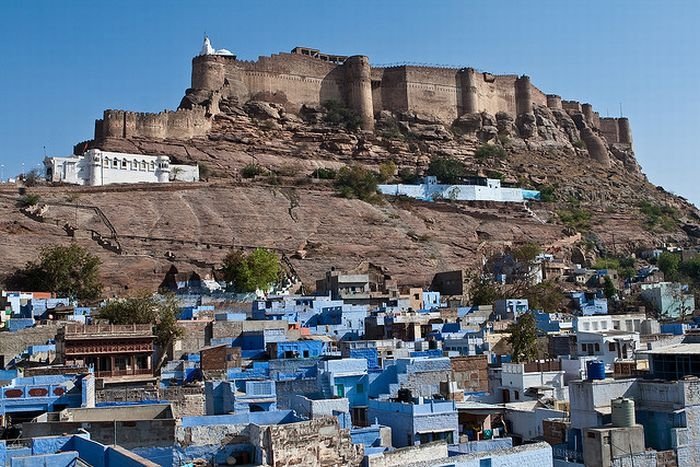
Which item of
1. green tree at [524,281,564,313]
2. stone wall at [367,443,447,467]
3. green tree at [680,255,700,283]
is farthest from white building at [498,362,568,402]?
green tree at [680,255,700,283]

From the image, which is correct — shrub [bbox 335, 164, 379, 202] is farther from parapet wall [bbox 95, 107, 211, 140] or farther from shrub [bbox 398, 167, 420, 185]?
parapet wall [bbox 95, 107, 211, 140]

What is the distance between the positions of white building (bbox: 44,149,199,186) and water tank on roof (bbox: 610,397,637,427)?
45.8 metres

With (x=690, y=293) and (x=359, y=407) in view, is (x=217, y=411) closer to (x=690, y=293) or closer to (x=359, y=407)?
(x=359, y=407)

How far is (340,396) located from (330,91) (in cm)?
5857

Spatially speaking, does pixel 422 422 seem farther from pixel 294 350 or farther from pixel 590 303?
pixel 590 303

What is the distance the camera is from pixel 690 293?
49.9 m

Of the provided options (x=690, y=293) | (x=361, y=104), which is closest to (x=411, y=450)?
(x=690, y=293)

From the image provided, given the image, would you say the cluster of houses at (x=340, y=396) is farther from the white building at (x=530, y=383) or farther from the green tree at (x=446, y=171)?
the green tree at (x=446, y=171)

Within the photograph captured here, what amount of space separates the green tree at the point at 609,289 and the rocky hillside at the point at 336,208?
8560mm

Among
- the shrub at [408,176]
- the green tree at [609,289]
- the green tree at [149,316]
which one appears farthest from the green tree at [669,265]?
the green tree at [149,316]

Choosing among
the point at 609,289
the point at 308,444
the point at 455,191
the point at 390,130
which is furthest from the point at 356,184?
the point at 308,444

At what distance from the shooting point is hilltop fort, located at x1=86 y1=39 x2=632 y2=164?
6350 cm

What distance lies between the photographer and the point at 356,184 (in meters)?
61.8

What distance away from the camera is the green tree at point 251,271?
1706 inches
